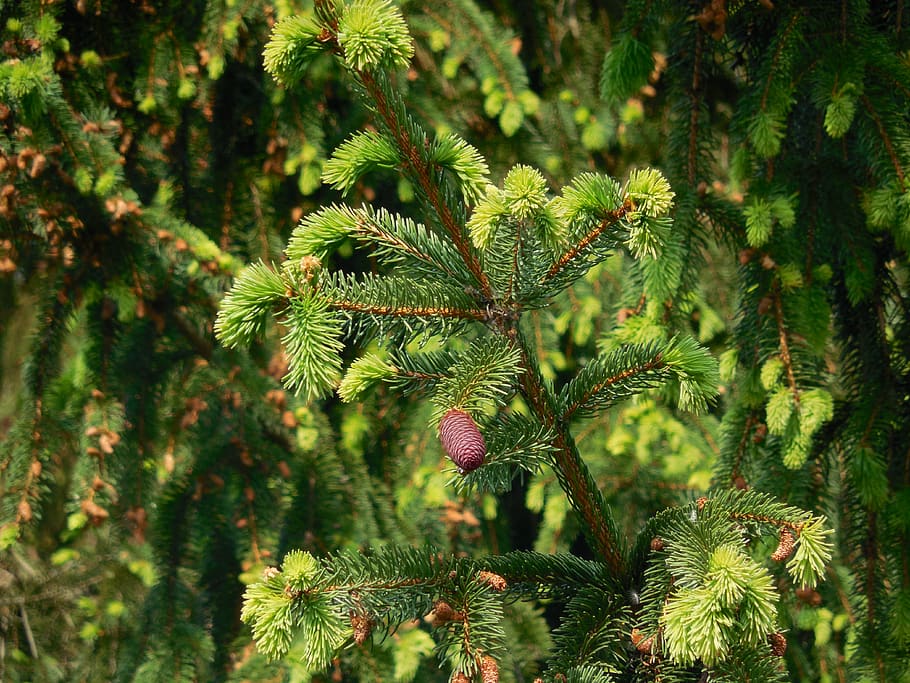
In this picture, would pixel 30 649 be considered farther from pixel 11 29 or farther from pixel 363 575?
pixel 363 575

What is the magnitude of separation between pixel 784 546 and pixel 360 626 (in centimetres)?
42

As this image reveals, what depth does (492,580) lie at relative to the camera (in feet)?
2.69

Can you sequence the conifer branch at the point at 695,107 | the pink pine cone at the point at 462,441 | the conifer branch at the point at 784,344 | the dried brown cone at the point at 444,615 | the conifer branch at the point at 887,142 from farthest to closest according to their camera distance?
1. the conifer branch at the point at 695,107
2. the conifer branch at the point at 784,344
3. the conifer branch at the point at 887,142
4. the dried brown cone at the point at 444,615
5. the pink pine cone at the point at 462,441

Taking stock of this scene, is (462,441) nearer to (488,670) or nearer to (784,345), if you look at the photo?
(488,670)

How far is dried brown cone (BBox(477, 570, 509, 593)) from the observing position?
2.67ft

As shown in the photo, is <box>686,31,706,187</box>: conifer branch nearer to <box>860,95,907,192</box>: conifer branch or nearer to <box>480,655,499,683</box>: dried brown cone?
<box>860,95,907,192</box>: conifer branch

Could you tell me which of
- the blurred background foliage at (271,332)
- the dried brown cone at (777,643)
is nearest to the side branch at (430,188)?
the dried brown cone at (777,643)

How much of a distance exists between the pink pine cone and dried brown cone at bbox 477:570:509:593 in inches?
6.4

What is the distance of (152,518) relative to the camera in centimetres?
217

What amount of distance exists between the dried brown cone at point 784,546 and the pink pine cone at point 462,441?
302mm

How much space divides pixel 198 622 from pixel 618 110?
6.32 feet

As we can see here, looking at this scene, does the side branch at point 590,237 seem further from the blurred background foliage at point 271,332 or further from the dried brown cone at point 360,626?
the blurred background foliage at point 271,332

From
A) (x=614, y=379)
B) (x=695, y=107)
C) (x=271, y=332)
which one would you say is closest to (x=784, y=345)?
(x=695, y=107)

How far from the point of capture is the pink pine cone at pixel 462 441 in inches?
27.5
